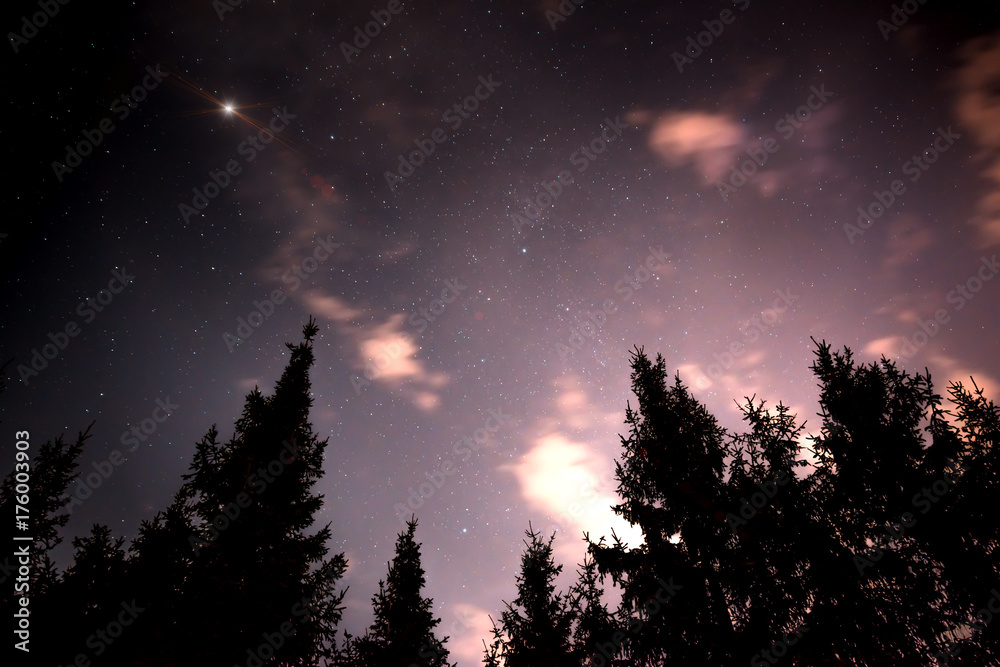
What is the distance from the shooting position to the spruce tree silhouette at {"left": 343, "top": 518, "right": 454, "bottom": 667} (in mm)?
12852

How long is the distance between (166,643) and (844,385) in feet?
62.2

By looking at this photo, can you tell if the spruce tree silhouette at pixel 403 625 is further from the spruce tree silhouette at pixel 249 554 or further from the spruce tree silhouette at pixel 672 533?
the spruce tree silhouette at pixel 672 533

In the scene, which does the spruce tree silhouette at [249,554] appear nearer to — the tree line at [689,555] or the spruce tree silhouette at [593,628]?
the tree line at [689,555]

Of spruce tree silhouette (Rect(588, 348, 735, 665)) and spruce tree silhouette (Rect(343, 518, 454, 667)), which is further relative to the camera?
spruce tree silhouette (Rect(343, 518, 454, 667))

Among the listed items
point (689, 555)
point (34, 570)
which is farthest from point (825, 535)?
point (34, 570)

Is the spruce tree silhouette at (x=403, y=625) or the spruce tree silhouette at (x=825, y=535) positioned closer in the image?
the spruce tree silhouette at (x=825, y=535)

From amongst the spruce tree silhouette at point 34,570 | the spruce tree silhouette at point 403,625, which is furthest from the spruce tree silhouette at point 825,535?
the spruce tree silhouette at point 34,570

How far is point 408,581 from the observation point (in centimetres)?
1549

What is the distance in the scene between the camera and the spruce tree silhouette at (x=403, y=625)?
1285 centimetres

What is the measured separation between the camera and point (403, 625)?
47.2 ft

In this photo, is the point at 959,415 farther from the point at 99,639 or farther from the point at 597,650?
the point at 99,639

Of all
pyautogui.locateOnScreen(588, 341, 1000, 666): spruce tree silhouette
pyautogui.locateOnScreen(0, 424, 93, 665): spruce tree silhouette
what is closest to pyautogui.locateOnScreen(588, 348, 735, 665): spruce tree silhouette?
pyautogui.locateOnScreen(588, 341, 1000, 666): spruce tree silhouette

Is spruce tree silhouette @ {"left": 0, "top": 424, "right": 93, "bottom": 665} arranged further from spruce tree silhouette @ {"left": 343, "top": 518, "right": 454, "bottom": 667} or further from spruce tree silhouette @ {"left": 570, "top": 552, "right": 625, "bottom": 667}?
spruce tree silhouette @ {"left": 570, "top": 552, "right": 625, "bottom": 667}

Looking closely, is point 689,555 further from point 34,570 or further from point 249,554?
point 34,570
